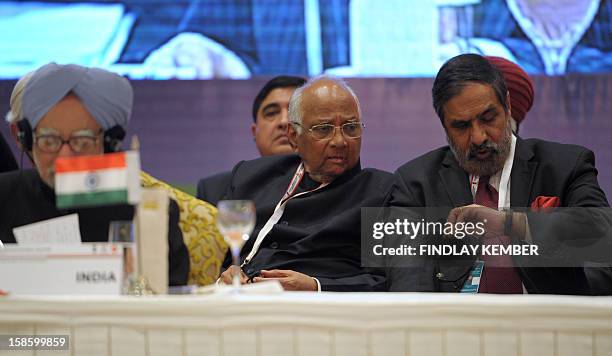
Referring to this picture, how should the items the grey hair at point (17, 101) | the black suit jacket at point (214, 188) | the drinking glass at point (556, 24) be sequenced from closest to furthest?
the grey hair at point (17, 101), the black suit jacket at point (214, 188), the drinking glass at point (556, 24)

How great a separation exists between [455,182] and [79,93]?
118 centimetres

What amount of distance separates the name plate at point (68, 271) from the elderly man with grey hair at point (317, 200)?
0.95 meters

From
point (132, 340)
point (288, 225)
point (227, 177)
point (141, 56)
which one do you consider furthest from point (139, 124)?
point (132, 340)

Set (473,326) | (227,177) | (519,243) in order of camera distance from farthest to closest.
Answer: (227,177), (519,243), (473,326)

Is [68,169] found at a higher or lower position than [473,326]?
higher

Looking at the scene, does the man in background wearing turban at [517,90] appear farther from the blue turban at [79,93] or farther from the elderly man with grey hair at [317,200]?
the blue turban at [79,93]

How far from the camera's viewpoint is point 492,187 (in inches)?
108

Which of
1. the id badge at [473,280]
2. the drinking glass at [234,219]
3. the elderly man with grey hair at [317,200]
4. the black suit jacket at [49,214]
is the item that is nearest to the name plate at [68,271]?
the drinking glass at [234,219]

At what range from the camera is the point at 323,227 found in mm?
2873

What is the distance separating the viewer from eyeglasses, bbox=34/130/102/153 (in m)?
2.37

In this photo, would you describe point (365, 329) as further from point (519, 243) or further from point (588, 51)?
point (588, 51)

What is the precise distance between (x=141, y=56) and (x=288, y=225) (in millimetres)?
1931

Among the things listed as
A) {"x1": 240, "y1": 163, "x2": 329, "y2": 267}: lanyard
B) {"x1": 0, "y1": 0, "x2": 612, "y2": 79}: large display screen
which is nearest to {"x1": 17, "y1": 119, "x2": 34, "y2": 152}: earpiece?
{"x1": 240, "y1": 163, "x2": 329, "y2": 267}: lanyard

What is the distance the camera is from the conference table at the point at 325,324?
1566mm
